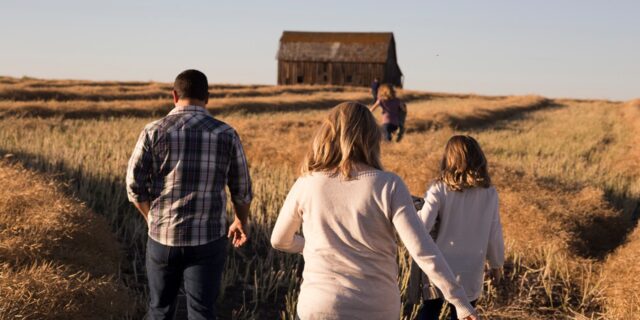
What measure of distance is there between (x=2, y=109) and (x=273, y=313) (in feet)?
48.2

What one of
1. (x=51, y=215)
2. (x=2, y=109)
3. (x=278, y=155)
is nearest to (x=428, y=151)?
(x=278, y=155)

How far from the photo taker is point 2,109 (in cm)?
1628

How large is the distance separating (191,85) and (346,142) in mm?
1252

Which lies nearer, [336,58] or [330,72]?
[336,58]

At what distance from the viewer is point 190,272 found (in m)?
2.99

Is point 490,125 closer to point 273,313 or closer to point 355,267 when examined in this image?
point 273,313

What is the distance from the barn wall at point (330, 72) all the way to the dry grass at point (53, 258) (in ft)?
146

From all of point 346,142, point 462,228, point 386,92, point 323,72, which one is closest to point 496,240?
point 462,228

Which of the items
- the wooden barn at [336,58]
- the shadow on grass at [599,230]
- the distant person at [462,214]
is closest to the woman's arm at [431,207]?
the distant person at [462,214]

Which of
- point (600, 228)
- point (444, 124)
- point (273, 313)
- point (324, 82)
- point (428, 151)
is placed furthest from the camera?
point (324, 82)

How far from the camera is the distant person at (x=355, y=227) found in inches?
79.0

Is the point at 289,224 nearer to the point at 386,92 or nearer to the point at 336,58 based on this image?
the point at 386,92

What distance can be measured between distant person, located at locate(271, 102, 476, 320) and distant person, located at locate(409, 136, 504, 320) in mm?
982

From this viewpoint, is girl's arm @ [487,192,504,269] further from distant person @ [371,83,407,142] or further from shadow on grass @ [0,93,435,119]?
shadow on grass @ [0,93,435,119]
